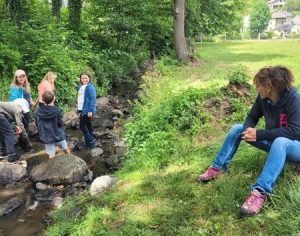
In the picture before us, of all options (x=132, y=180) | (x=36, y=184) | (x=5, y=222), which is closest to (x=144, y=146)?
(x=132, y=180)

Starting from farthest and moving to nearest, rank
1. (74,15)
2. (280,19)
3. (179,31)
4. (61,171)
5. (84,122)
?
(280,19) < (179,31) < (74,15) < (84,122) < (61,171)

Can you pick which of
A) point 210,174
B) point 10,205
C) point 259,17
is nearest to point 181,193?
point 210,174

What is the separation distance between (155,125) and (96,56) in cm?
824

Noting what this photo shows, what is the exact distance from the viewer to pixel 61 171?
6051 millimetres

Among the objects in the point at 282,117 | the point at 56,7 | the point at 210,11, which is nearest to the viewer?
the point at 282,117

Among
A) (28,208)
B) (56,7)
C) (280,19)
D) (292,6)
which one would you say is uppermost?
(292,6)

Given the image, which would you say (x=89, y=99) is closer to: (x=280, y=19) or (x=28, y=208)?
(x=28, y=208)

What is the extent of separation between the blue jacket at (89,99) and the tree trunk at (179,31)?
36.8 feet

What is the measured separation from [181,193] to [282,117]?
1689 millimetres

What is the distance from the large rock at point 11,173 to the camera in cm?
609

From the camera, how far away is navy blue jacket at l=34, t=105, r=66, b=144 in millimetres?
6520

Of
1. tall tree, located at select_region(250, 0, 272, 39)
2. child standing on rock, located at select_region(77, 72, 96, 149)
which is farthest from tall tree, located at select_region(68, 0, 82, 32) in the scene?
tall tree, located at select_region(250, 0, 272, 39)

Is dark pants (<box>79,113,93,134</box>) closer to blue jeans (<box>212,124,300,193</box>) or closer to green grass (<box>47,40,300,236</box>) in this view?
green grass (<box>47,40,300,236</box>)

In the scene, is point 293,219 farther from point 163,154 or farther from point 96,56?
point 96,56
